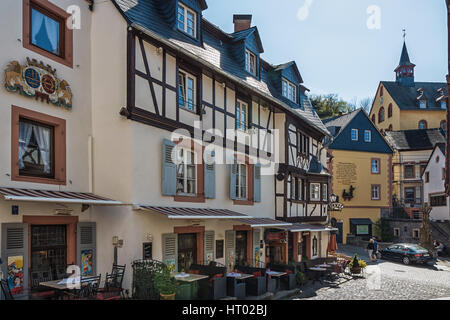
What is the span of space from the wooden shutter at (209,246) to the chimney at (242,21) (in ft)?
37.8

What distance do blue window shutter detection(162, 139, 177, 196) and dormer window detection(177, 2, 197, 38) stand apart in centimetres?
426

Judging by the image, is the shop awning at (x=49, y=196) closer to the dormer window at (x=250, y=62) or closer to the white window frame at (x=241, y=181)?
the white window frame at (x=241, y=181)

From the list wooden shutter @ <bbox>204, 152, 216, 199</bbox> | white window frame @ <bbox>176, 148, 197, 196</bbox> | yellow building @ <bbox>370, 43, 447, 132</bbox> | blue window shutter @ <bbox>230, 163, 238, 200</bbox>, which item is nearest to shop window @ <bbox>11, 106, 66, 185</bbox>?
white window frame @ <bbox>176, 148, 197, 196</bbox>

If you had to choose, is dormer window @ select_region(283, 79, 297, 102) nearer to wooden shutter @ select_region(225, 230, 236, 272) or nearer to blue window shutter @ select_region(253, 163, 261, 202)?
blue window shutter @ select_region(253, 163, 261, 202)

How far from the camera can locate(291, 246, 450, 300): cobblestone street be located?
50.2ft

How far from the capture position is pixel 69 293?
985cm

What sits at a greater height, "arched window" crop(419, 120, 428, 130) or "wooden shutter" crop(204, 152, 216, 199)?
"arched window" crop(419, 120, 428, 130)

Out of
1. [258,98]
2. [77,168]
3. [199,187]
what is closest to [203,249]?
[199,187]

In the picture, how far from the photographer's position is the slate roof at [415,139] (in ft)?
151

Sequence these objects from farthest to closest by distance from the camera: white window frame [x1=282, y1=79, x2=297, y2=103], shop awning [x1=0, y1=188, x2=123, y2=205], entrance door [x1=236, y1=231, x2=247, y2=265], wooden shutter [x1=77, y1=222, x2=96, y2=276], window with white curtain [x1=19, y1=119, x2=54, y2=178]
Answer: white window frame [x1=282, y1=79, x2=297, y2=103] < entrance door [x1=236, y1=231, x2=247, y2=265] < wooden shutter [x1=77, y1=222, x2=96, y2=276] < window with white curtain [x1=19, y1=119, x2=54, y2=178] < shop awning [x1=0, y1=188, x2=123, y2=205]

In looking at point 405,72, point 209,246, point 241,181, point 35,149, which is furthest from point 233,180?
point 405,72

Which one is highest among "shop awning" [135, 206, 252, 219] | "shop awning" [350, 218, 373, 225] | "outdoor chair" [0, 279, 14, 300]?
"shop awning" [135, 206, 252, 219]

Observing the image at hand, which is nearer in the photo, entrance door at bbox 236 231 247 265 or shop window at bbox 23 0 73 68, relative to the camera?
shop window at bbox 23 0 73 68

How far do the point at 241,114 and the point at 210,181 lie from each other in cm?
381
